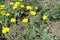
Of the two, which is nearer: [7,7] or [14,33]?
[14,33]

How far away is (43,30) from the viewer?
12.2ft

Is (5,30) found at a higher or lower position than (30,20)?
lower

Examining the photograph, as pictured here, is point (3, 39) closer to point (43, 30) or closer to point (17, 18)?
point (17, 18)

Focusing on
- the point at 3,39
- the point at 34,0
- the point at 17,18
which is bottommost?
the point at 3,39

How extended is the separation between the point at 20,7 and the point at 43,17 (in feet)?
1.78

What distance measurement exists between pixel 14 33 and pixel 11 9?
59 cm

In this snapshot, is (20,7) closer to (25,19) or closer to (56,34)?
(25,19)

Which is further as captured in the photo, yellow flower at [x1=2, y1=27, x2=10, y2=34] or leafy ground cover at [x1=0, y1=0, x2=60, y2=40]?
yellow flower at [x1=2, y1=27, x2=10, y2=34]

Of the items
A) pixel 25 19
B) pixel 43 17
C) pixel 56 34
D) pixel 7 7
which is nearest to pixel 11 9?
pixel 7 7

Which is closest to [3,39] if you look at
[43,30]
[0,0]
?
[43,30]

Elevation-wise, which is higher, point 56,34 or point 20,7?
point 20,7

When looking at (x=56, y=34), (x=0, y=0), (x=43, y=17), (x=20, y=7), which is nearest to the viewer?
(x=56, y=34)

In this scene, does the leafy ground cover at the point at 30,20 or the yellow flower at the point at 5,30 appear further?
the yellow flower at the point at 5,30

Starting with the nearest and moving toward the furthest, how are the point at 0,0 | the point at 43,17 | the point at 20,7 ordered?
the point at 43,17
the point at 20,7
the point at 0,0
